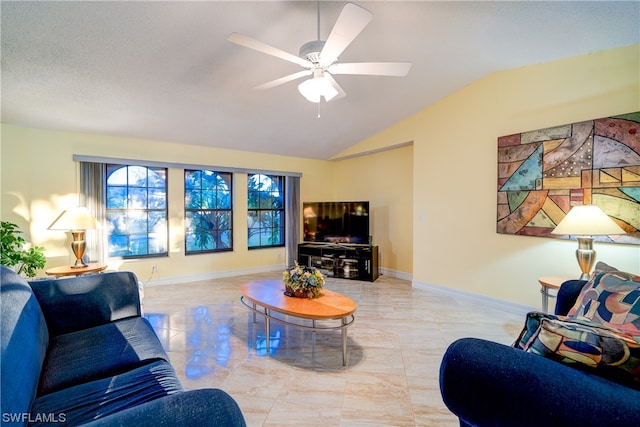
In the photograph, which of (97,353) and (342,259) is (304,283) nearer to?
(97,353)

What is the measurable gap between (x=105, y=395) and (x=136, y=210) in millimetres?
3986

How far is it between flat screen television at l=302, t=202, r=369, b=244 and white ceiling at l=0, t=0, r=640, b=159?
5.79 feet

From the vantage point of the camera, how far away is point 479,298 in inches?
149

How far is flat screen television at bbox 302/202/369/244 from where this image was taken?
5121mm

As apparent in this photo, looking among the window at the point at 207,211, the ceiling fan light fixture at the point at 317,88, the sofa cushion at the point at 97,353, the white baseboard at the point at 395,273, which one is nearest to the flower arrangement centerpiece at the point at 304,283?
the sofa cushion at the point at 97,353

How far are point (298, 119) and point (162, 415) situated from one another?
4145 mm

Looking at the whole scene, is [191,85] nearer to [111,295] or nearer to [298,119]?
[298,119]

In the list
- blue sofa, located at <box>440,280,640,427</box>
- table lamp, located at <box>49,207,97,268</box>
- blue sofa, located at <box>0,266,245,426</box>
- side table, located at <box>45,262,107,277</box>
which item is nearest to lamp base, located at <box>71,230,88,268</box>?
table lamp, located at <box>49,207,97,268</box>

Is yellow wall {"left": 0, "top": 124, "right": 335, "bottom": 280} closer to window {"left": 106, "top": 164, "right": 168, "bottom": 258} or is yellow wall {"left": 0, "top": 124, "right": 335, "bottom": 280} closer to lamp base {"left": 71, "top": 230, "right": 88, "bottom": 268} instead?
window {"left": 106, "top": 164, "right": 168, "bottom": 258}

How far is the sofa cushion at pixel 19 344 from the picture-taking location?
947 mm

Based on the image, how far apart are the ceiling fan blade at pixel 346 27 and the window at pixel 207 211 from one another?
3.80 m

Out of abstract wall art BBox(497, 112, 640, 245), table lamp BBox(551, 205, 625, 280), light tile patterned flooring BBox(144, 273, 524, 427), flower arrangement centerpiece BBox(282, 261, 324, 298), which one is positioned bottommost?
light tile patterned flooring BBox(144, 273, 524, 427)

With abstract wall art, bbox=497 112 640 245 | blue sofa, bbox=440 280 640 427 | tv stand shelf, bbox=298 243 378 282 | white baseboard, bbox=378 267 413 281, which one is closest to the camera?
blue sofa, bbox=440 280 640 427

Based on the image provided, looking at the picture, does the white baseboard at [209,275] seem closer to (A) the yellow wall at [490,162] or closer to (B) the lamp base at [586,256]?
(A) the yellow wall at [490,162]
